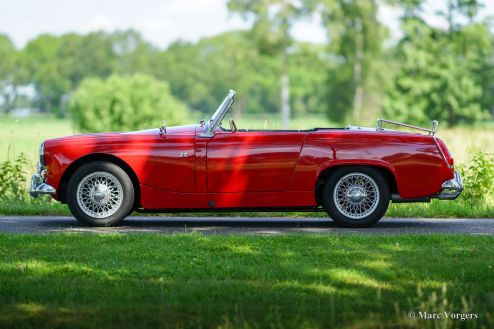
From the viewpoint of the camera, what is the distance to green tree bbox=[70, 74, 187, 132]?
6544cm

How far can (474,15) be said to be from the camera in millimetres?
62594

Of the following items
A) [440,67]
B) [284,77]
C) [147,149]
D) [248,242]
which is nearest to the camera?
[248,242]

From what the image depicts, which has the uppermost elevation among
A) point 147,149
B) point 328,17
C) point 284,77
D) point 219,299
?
point 328,17

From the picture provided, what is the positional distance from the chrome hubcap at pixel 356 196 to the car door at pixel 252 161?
2.02 feet

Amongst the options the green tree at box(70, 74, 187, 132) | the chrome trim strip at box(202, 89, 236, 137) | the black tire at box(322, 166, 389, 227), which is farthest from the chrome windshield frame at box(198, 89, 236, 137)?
the green tree at box(70, 74, 187, 132)

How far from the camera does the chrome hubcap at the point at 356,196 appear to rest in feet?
32.5

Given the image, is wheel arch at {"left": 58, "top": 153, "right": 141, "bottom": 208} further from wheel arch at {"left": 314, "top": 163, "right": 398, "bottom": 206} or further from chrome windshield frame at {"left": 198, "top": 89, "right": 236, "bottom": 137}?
wheel arch at {"left": 314, "top": 163, "right": 398, "bottom": 206}

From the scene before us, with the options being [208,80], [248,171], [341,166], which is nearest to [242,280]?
[248,171]

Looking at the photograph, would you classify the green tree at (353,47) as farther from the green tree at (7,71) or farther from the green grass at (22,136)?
the green tree at (7,71)

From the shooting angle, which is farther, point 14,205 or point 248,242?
point 14,205

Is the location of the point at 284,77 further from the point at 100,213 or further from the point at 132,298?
the point at 132,298

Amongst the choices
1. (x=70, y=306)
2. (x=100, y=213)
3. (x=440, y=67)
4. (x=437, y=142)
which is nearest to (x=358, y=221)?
(x=437, y=142)

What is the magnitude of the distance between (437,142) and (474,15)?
181 feet

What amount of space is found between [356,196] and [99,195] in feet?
9.46
